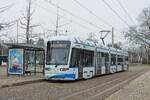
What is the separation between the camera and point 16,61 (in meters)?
25.9

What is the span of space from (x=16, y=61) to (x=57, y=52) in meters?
4.10

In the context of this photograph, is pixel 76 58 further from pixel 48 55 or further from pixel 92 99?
pixel 92 99

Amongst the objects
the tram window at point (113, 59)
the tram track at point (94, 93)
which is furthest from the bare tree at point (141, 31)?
the tram track at point (94, 93)

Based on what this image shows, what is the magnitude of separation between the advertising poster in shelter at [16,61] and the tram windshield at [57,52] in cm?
302

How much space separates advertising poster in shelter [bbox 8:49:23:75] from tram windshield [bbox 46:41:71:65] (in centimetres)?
302

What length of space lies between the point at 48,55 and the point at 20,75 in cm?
396

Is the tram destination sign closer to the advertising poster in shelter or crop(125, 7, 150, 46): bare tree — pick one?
the advertising poster in shelter

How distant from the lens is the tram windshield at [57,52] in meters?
23.3

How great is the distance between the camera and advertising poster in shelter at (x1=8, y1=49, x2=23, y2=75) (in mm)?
25734

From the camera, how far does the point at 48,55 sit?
2364cm

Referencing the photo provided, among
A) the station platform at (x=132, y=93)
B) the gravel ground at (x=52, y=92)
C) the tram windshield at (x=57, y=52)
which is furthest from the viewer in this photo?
the tram windshield at (x=57, y=52)

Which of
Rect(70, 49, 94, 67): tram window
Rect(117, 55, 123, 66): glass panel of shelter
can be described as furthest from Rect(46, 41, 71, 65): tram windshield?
Rect(117, 55, 123, 66): glass panel of shelter

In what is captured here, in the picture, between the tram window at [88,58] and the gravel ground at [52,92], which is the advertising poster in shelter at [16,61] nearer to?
the tram window at [88,58]

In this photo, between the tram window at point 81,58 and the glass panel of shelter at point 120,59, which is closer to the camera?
the tram window at point 81,58
